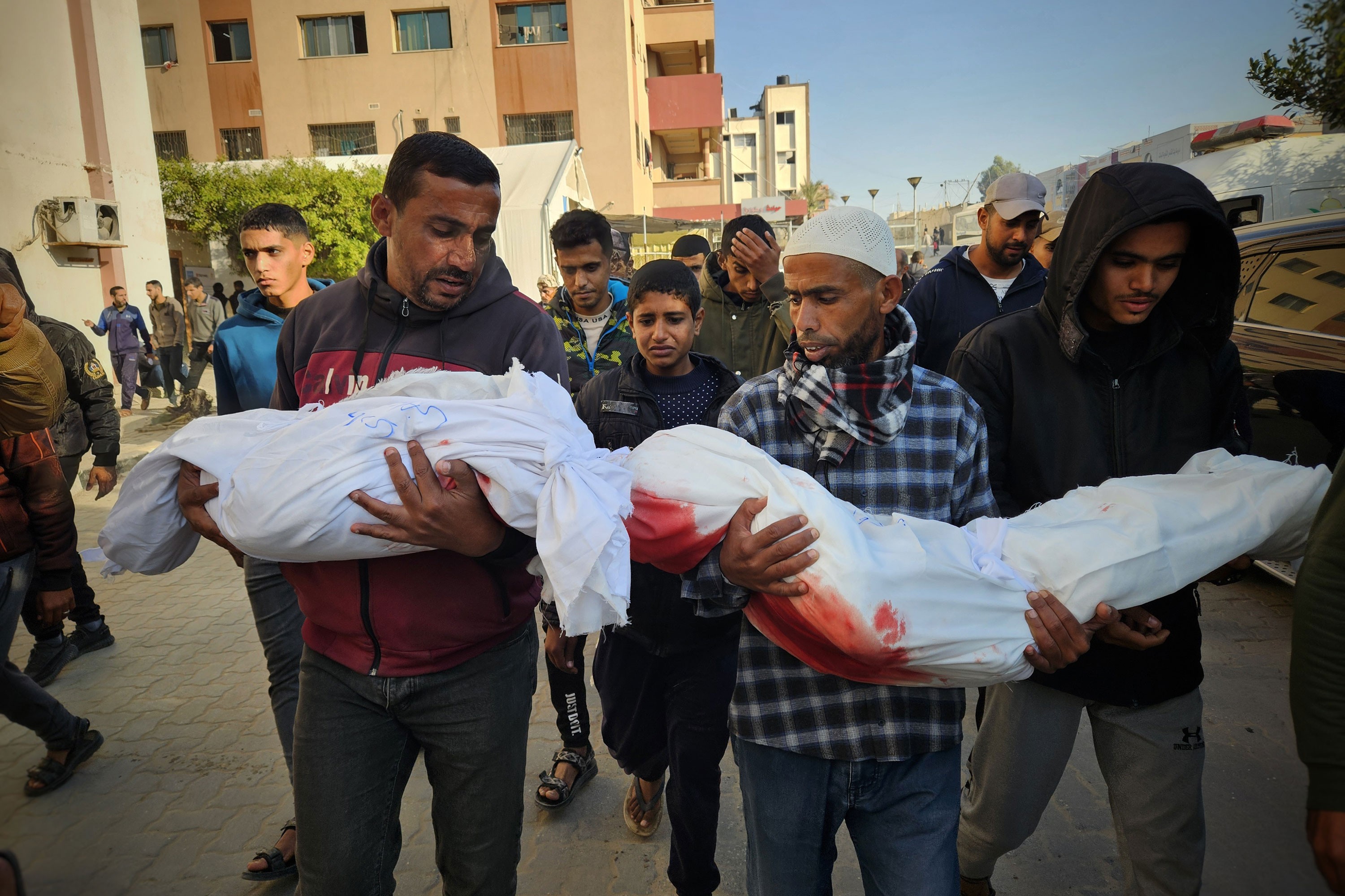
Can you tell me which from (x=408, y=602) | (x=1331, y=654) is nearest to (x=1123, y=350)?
(x=1331, y=654)

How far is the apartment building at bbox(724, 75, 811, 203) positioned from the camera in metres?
64.0

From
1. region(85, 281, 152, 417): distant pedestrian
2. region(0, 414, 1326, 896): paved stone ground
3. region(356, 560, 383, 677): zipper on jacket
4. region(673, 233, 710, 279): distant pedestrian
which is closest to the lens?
region(356, 560, 383, 677): zipper on jacket

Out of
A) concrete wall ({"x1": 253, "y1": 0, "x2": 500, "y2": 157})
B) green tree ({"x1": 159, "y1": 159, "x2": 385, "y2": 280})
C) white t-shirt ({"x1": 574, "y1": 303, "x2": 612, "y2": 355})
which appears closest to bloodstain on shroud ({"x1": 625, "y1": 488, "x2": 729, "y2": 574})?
white t-shirt ({"x1": 574, "y1": 303, "x2": 612, "y2": 355})

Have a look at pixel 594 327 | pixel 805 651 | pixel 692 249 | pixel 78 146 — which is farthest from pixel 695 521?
pixel 78 146

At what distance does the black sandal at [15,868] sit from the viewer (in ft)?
3.76

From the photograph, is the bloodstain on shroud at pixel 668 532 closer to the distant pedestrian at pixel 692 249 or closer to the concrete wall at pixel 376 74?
the distant pedestrian at pixel 692 249

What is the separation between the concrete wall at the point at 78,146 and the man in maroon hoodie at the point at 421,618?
172 inches

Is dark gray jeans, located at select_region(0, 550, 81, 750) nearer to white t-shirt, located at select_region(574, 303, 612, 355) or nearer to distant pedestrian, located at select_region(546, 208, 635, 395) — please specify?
distant pedestrian, located at select_region(546, 208, 635, 395)

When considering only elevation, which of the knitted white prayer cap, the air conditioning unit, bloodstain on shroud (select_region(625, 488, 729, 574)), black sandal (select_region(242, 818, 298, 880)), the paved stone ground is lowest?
the paved stone ground

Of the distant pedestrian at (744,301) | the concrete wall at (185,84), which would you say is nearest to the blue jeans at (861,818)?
the distant pedestrian at (744,301)

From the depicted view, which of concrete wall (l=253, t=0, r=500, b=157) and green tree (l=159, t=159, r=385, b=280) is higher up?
concrete wall (l=253, t=0, r=500, b=157)

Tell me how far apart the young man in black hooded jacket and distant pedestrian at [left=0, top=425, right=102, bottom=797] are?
3.62m

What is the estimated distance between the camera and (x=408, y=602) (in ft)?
5.73

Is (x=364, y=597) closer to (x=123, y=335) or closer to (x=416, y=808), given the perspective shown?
(x=416, y=808)
